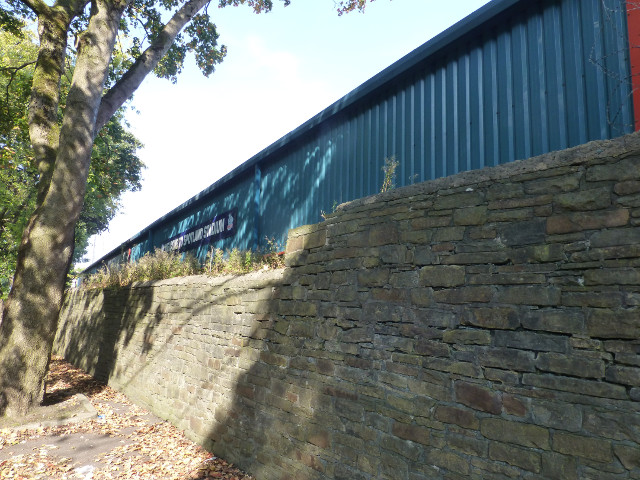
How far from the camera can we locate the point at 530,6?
4.16 metres

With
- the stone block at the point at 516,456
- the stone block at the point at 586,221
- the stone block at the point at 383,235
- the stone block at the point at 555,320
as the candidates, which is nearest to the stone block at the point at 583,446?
the stone block at the point at 516,456

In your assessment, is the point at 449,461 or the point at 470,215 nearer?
the point at 449,461

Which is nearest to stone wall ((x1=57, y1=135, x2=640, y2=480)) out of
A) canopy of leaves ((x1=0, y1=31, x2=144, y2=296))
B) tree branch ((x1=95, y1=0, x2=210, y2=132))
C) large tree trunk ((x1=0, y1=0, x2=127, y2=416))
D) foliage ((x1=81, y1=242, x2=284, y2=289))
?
foliage ((x1=81, y1=242, x2=284, y2=289))

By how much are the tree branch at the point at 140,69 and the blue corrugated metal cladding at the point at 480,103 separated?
3.57 m

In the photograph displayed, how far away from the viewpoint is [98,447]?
17.5ft

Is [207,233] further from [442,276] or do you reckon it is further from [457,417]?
[457,417]

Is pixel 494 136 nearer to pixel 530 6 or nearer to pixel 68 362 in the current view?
pixel 530 6

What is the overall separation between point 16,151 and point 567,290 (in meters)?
16.0

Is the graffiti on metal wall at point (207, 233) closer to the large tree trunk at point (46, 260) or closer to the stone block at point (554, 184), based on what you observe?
the large tree trunk at point (46, 260)

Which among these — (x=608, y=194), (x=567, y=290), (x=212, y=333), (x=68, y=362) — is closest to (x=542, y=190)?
(x=608, y=194)

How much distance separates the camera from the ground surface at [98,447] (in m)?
4.52

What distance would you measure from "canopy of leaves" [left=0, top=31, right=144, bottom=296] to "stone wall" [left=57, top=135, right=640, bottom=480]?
26.9ft

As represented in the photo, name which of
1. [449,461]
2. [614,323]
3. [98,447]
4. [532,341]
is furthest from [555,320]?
[98,447]

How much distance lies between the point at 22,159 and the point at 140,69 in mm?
8733
